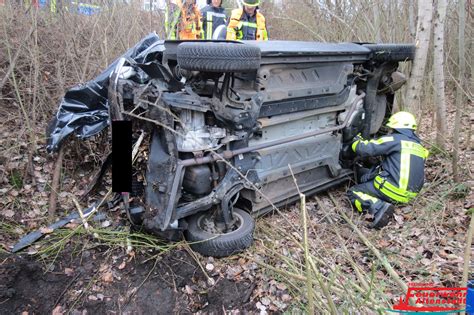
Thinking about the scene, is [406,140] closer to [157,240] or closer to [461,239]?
[461,239]

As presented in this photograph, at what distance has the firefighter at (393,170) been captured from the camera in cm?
367

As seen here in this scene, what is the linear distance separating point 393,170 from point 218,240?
6.70ft

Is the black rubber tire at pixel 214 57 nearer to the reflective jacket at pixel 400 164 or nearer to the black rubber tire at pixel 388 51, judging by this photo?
the reflective jacket at pixel 400 164

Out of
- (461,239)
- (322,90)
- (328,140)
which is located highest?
(322,90)

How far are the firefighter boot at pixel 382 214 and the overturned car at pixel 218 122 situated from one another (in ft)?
2.16

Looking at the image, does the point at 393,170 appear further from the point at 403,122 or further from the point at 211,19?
the point at 211,19

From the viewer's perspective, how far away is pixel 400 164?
12.1 ft

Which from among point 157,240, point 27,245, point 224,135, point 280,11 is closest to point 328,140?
point 224,135

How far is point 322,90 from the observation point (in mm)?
3584

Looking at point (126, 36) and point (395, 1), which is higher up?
point (395, 1)

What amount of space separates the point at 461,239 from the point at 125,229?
294 centimetres

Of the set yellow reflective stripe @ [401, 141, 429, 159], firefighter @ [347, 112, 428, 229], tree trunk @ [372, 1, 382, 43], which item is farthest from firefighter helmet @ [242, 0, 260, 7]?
yellow reflective stripe @ [401, 141, 429, 159]

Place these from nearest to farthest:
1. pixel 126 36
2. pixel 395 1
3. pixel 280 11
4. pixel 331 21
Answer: pixel 126 36, pixel 395 1, pixel 331 21, pixel 280 11

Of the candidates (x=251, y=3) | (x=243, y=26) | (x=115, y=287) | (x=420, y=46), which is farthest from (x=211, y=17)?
(x=115, y=287)
